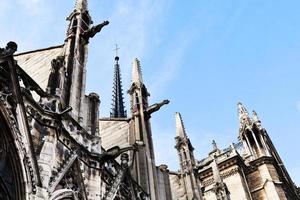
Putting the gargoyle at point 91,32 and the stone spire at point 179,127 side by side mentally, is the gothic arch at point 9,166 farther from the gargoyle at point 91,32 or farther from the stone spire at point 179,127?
the stone spire at point 179,127

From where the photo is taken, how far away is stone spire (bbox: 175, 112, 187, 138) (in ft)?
58.7

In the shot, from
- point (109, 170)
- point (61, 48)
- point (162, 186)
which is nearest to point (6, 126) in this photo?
point (109, 170)

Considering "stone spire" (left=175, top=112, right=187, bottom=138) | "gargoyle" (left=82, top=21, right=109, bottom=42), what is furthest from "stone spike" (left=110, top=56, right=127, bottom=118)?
"gargoyle" (left=82, top=21, right=109, bottom=42)

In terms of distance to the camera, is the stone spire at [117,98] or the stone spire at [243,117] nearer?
the stone spire at [243,117]

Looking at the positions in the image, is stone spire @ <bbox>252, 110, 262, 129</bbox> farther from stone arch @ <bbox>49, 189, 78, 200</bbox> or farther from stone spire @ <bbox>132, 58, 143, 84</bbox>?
stone arch @ <bbox>49, 189, 78, 200</bbox>

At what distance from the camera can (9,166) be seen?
6.96m

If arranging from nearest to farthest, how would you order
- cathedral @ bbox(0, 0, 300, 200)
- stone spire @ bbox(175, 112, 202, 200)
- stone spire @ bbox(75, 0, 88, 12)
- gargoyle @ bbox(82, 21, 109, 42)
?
cathedral @ bbox(0, 0, 300, 200), gargoyle @ bbox(82, 21, 109, 42), stone spire @ bbox(75, 0, 88, 12), stone spire @ bbox(175, 112, 202, 200)

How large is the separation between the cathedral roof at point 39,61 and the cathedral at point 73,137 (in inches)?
1.3

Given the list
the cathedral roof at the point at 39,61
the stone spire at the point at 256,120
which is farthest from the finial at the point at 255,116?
the cathedral roof at the point at 39,61

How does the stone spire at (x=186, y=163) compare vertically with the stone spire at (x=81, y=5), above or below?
below

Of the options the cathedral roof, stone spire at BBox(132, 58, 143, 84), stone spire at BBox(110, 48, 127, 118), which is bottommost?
the cathedral roof

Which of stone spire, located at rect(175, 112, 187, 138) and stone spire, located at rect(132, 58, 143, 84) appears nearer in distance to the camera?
stone spire, located at rect(132, 58, 143, 84)

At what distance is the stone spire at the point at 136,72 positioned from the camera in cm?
1691

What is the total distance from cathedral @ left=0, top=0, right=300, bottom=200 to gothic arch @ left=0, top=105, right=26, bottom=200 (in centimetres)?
2
